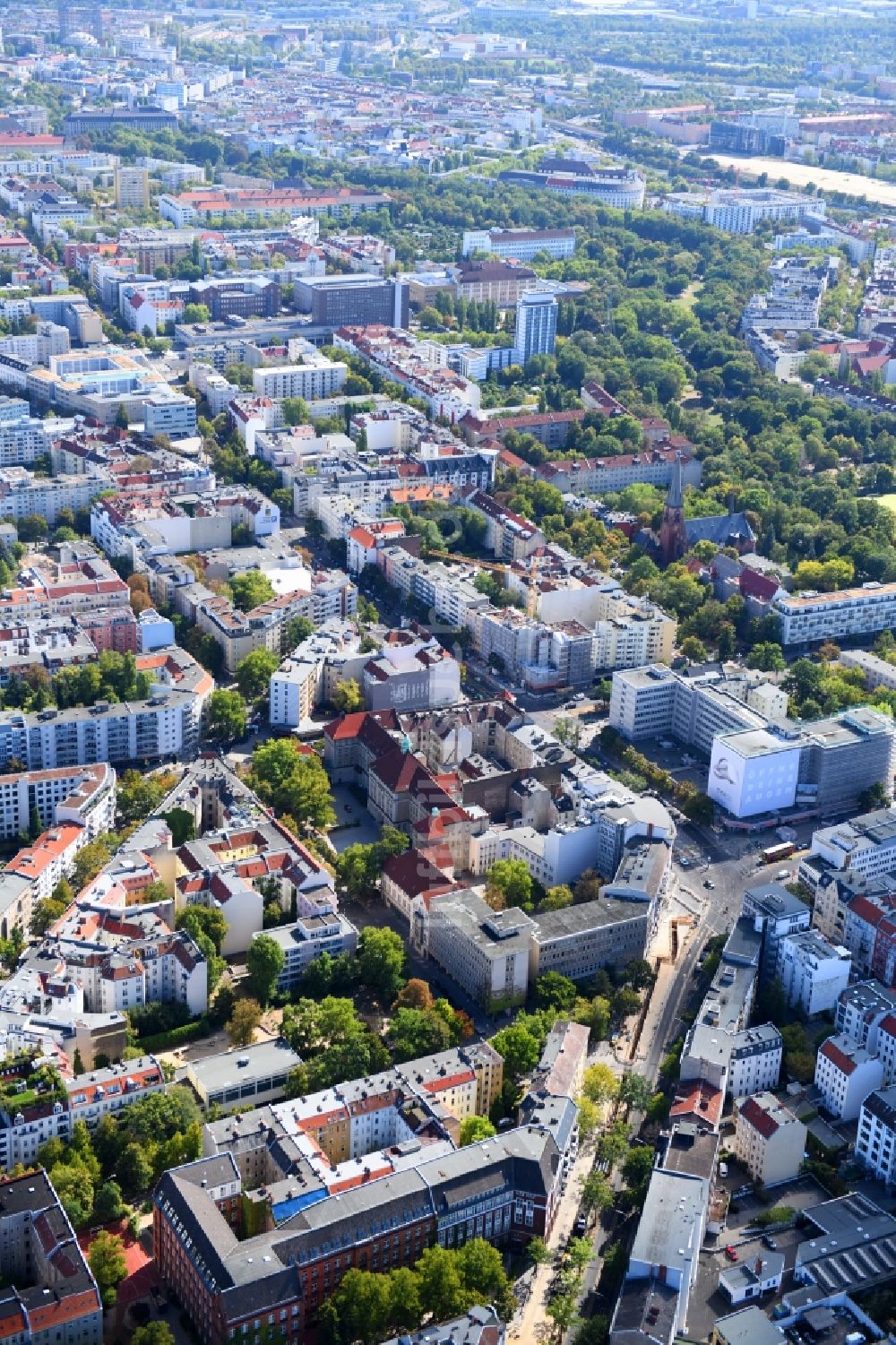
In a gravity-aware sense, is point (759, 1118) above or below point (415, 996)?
above

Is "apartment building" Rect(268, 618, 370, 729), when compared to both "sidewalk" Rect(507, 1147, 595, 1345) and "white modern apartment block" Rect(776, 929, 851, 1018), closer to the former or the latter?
"white modern apartment block" Rect(776, 929, 851, 1018)

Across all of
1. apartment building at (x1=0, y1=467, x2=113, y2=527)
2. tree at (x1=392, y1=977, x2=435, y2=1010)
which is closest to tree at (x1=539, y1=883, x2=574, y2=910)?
tree at (x1=392, y1=977, x2=435, y2=1010)

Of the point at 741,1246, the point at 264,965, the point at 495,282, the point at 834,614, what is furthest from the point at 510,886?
the point at 495,282

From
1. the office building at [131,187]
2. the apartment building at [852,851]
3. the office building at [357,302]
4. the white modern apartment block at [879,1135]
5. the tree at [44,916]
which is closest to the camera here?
the white modern apartment block at [879,1135]

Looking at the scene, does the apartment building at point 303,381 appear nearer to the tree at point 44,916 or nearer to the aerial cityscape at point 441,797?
the aerial cityscape at point 441,797

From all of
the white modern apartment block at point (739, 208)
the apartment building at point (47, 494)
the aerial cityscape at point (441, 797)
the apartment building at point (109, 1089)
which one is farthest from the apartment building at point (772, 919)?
the white modern apartment block at point (739, 208)

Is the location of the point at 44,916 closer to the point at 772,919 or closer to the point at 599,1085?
the point at 599,1085

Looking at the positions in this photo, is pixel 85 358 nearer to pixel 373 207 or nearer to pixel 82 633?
pixel 82 633
